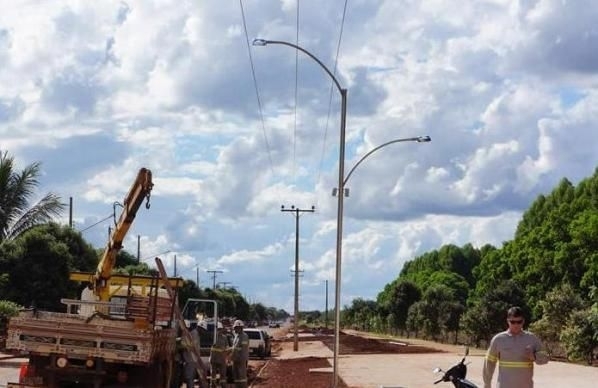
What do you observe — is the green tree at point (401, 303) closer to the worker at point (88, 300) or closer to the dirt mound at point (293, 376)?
the dirt mound at point (293, 376)

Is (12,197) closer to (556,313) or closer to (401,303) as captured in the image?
(556,313)

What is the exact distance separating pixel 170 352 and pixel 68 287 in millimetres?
35219

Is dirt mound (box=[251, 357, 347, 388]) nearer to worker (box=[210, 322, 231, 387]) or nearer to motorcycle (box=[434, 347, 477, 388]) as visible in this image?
worker (box=[210, 322, 231, 387])

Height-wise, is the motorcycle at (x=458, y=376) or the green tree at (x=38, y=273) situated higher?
the green tree at (x=38, y=273)

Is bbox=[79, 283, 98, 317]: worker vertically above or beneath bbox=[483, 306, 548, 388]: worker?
above

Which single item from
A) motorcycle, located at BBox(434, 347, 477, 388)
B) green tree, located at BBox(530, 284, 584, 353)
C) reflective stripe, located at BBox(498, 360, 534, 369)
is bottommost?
motorcycle, located at BBox(434, 347, 477, 388)

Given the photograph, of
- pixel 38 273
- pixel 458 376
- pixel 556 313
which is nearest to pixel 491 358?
pixel 458 376

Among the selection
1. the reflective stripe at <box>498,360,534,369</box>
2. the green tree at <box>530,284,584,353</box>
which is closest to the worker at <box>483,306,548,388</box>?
the reflective stripe at <box>498,360,534,369</box>

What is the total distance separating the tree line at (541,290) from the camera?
5150cm

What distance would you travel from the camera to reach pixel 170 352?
2020 cm

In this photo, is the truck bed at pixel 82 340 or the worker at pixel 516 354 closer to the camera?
the worker at pixel 516 354

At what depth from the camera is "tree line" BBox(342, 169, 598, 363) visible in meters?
51.5

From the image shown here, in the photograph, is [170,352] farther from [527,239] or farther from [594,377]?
[527,239]

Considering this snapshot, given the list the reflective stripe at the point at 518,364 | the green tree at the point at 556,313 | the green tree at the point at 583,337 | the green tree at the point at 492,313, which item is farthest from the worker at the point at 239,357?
the green tree at the point at 492,313
